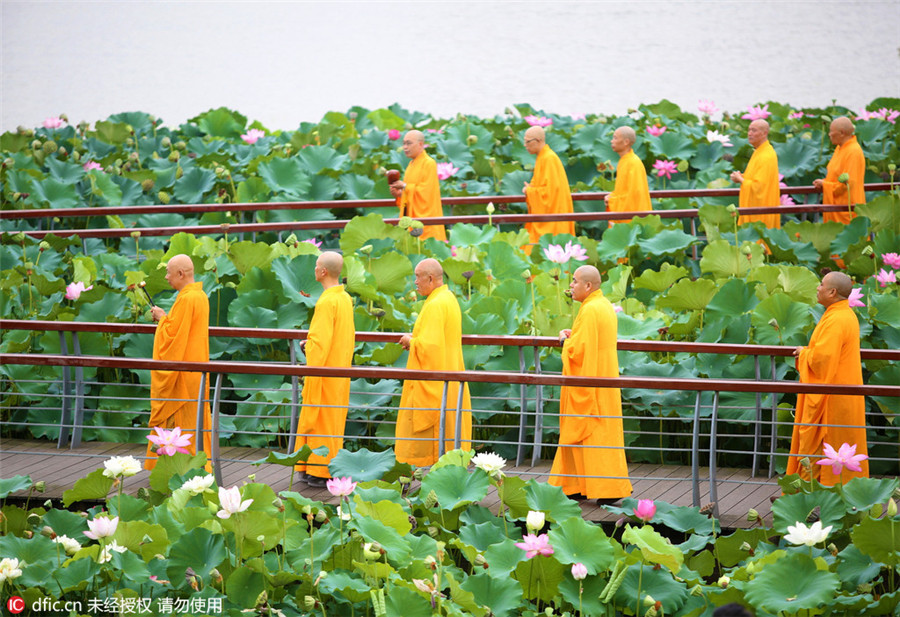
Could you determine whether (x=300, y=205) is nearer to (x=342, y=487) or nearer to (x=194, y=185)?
(x=194, y=185)

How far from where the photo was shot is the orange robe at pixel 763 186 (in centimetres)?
757

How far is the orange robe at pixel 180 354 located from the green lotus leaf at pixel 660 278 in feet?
9.13

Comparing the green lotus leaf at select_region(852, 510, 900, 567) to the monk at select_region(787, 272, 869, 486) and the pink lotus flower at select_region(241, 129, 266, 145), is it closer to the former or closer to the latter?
the monk at select_region(787, 272, 869, 486)

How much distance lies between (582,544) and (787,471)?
1.37 metres

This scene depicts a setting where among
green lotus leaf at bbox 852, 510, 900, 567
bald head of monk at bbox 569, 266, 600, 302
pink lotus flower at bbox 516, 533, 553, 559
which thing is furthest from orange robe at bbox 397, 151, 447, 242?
green lotus leaf at bbox 852, 510, 900, 567

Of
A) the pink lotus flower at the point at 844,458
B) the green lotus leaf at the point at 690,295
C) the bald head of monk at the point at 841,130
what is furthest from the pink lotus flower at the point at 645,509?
the bald head of monk at the point at 841,130

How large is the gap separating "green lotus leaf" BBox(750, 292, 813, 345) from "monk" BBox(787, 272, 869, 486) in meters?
0.75

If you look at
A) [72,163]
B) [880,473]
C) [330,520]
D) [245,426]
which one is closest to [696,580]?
[330,520]

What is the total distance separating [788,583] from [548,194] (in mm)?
4810

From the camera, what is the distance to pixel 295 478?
15.7ft

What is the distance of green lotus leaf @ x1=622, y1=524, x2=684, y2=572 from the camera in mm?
3509

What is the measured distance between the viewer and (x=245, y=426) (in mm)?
5555

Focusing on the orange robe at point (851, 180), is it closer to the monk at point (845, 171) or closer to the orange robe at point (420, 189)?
the monk at point (845, 171)

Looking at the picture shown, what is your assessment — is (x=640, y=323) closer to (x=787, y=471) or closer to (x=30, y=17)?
(x=787, y=471)
